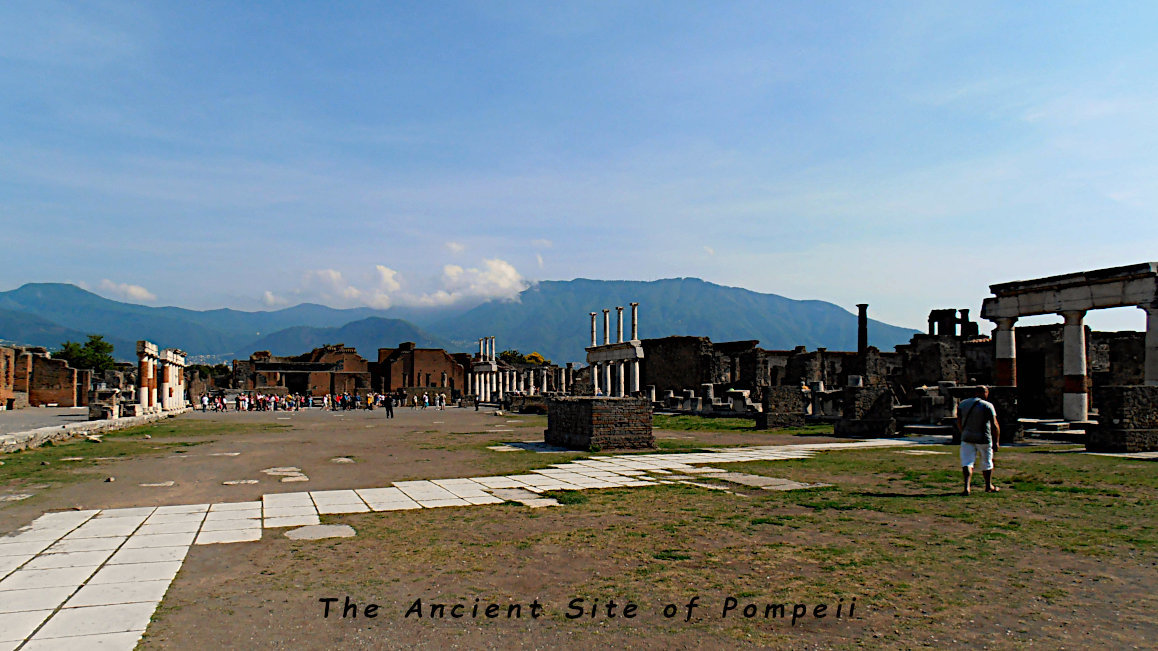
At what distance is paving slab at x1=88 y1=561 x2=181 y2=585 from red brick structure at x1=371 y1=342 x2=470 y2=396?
74.4 meters

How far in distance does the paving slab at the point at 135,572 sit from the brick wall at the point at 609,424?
35.2ft

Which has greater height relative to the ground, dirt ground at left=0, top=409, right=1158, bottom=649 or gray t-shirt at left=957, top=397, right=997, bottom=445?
gray t-shirt at left=957, top=397, right=997, bottom=445

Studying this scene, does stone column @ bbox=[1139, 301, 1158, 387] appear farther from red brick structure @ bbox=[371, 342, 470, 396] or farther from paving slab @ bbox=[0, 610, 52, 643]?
red brick structure @ bbox=[371, 342, 470, 396]

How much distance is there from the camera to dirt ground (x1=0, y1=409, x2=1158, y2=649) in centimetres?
447

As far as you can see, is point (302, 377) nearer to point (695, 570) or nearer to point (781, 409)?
point (781, 409)

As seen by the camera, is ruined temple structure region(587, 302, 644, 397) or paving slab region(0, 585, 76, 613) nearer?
paving slab region(0, 585, 76, 613)

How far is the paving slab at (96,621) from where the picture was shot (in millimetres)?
4430

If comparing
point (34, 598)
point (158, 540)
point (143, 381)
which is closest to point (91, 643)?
point (34, 598)

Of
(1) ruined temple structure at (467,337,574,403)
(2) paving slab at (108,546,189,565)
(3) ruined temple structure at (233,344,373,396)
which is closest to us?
(2) paving slab at (108,546,189,565)

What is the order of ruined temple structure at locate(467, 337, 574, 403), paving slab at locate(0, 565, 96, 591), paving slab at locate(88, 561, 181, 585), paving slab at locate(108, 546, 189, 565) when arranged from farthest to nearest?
ruined temple structure at locate(467, 337, 574, 403)
paving slab at locate(108, 546, 189, 565)
paving slab at locate(88, 561, 181, 585)
paving slab at locate(0, 565, 96, 591)

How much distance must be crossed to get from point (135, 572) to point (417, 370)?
77.1 m

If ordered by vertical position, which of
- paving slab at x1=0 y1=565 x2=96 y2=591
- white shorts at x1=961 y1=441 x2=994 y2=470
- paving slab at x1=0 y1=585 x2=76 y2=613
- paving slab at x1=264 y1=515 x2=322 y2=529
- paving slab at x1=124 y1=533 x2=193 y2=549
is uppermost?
white shorts at x1=961 y1=441 x2=994 y2=470

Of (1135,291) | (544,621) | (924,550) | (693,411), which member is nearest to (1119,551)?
(924,550)

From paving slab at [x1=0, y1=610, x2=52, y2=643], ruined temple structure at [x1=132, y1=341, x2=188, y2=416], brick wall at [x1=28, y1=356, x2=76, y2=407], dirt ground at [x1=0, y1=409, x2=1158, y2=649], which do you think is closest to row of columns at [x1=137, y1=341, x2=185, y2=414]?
ruined temple structure at [x1=132, y1=341, x2=188, y2=416]
